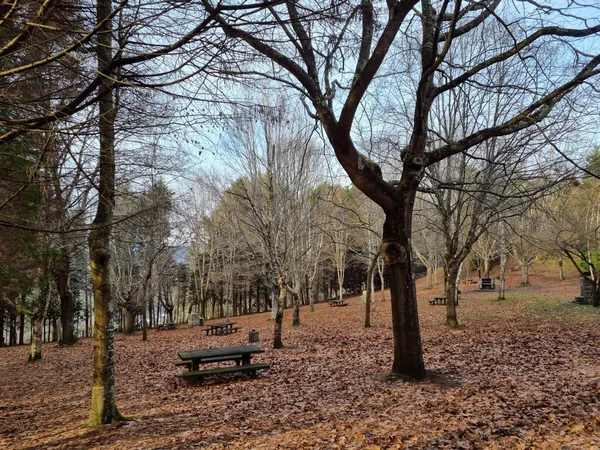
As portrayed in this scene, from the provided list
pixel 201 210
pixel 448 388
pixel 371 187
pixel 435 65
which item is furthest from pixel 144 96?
pixel 201 210

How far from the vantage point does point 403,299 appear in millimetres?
6430

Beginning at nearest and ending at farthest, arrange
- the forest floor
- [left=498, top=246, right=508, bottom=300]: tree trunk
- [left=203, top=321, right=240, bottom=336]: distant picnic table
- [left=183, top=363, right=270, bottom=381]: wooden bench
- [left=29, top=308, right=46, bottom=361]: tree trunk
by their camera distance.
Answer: the forest floor, [left=183, top=363, right=270, bottom=381]: wooden bench, [left=29, top=308, right=46, bottom=361]: tree trunk, [left=203, top=321, right=240, bottom=336]: distant picnic table, [left=498, top=246, right=508, bottom=300]: tree trunk

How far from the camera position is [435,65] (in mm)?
5836

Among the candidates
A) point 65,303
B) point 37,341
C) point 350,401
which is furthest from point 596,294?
point 65,303

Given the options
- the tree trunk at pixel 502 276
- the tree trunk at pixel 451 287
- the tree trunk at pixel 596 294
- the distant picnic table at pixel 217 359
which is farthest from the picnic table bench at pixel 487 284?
the distant picnic table at pixel 217 359

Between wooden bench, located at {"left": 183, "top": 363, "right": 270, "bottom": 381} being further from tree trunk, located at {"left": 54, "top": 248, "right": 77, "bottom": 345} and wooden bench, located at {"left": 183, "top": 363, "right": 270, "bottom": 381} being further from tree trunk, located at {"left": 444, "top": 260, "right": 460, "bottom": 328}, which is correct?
tree trunk, located at {"left": 54, "top": 248, "right": 77, "bottom": 345}

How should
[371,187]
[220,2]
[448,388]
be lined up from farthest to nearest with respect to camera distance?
1. [371,187]
2. [448,388]
3. [220,2]

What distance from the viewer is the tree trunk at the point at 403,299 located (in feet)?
21.0

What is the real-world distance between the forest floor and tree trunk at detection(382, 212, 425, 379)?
36 centimetres

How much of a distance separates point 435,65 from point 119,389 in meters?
8.52

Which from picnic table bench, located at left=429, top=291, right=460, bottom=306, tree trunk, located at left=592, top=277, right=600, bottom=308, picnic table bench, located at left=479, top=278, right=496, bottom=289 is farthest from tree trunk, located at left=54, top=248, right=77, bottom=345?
picnic table bench, located at left=479, top=278, right=496, bottom=289

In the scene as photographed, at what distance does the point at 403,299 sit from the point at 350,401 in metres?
1.85

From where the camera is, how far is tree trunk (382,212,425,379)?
6.39 m

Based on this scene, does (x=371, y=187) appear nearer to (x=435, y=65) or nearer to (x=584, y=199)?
(x=435, y=65)
